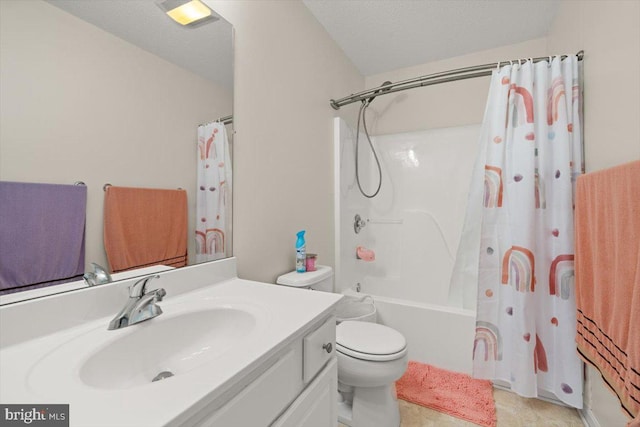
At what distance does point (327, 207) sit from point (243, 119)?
898 millimetres

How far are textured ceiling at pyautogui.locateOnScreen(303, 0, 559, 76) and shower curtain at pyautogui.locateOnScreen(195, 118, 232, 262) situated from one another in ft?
3.89

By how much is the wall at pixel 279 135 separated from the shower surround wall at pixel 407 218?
267mm

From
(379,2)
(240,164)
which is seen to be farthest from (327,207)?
(379,2)

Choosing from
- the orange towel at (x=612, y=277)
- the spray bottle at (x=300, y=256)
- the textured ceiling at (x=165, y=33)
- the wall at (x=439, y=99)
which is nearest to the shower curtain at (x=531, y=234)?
the orange towel at (x=612, y=277)

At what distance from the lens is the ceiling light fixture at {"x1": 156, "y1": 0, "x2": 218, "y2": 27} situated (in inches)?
37.9

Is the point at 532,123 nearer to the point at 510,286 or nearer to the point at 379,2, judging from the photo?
the point at 510,286

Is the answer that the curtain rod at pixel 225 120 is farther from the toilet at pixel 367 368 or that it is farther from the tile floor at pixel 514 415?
the tile floor at pixel 514 415

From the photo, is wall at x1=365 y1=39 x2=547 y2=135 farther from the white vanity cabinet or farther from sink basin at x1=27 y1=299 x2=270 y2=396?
sink basin at x1=27 y1=299 x2=270 y2=396

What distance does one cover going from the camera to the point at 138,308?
72 cm

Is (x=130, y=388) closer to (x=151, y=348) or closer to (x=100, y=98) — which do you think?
(x=151, y=348)

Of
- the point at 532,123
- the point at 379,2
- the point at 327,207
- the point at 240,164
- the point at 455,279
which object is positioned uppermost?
the point at 379,2

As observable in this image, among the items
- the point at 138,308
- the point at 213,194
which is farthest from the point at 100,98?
the point at 138,308

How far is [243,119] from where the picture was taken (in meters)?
1.22

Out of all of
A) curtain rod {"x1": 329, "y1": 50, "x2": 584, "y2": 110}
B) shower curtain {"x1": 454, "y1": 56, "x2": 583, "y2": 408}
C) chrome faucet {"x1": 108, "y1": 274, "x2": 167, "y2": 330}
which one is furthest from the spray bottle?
curtain rod {"x1": 329, "y1": 50, "x2": 584, "y2": 110}
